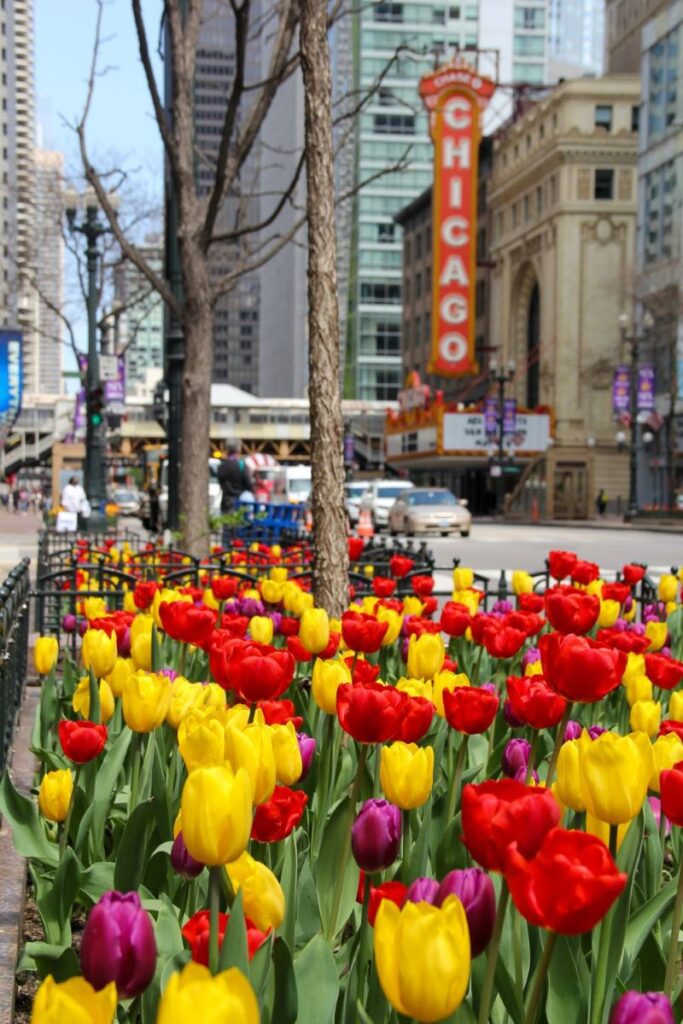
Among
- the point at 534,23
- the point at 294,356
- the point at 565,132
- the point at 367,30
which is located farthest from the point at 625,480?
the point at 294,356

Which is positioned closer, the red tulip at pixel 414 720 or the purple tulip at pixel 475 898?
the purple tulip at pixel 475 898

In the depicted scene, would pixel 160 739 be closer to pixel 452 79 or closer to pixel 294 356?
pixel 452 79

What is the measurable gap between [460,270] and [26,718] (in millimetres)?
62058

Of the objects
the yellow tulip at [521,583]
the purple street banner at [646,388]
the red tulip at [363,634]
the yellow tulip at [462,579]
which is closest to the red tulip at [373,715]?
the red tulip at [363,634]

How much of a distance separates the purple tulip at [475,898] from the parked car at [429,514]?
34.5 m

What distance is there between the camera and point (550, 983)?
2.03m

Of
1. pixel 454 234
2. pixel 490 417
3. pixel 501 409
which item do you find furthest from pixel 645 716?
pixel 454 234

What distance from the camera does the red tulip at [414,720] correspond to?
104 inches

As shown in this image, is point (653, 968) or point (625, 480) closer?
point (653, 968)

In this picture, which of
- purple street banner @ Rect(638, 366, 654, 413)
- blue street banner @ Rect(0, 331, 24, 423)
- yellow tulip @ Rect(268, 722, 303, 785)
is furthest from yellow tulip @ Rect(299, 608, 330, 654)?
purple street banner @ Rect(638, 366, 654, 413)

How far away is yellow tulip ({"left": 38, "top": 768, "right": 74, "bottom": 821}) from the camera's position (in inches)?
119

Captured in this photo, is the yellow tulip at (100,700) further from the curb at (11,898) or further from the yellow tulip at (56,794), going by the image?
the yellow tulip at (56,794)

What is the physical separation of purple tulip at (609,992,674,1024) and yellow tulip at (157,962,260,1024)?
453 millimetres

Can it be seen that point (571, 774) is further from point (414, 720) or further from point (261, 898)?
point (414, 720)
